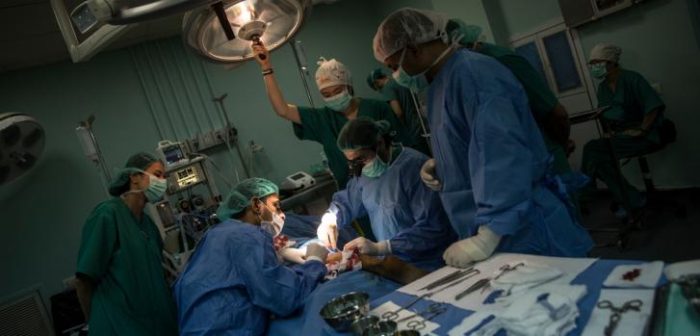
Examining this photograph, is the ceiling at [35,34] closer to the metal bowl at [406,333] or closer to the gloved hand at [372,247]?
the gloved hand at [372,247]

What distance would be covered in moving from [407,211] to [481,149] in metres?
0.91

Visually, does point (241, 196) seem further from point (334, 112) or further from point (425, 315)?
point (425, 315)

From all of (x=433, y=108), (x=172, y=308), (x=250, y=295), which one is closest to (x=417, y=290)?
(x=433, y=108)

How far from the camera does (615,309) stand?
88cm

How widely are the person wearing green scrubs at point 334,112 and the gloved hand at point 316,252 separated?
739mm

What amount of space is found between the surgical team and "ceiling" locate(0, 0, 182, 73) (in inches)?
52.8

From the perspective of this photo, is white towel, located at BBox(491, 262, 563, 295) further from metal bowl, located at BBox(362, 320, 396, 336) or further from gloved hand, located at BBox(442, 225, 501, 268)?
metal bowl, located at BBox(362, 320, 396, 336)

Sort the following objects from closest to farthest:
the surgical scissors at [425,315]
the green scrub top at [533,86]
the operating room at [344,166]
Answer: the surgical scissors at [425,315] → the operating room at [344,166] → the green scrub top at [533,86]

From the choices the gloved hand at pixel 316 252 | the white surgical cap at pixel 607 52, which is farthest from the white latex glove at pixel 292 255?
the white surgical cap at pixel 607 52

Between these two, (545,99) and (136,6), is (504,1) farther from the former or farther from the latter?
(136,6)

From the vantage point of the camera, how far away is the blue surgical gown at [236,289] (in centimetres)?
184

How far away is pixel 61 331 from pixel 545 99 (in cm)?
409

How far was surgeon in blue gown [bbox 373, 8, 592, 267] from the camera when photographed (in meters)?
1.22

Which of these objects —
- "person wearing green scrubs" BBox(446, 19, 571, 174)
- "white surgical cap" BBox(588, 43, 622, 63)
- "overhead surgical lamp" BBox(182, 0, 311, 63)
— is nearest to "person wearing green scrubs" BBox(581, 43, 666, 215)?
"white surgical cap" BBox(588, 43, 622, 63)
